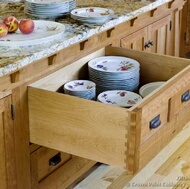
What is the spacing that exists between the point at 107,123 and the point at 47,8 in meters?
0.73

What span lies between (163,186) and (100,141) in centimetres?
89

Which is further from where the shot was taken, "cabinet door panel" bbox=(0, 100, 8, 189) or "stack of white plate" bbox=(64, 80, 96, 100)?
"stack of white plate" bbox=(64, 80, 96, 100)

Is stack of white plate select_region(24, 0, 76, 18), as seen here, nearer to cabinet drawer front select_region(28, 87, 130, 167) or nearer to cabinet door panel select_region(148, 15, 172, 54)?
cabinet drawer front select_region(28, 87, 130, 167)

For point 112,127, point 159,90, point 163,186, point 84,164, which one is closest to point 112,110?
point 112,127

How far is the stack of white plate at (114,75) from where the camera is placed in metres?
2.10

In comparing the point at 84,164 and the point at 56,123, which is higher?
the point at 56,123

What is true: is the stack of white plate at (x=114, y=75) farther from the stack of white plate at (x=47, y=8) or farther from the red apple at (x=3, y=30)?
the red apple at (x=3, y=30)

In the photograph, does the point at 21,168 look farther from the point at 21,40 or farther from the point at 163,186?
the point at 163,186

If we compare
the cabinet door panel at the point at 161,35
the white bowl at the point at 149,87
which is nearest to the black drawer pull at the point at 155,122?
the white bowl at the point at 149,87

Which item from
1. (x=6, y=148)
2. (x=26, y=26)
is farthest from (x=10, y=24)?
(x=6, y=148)

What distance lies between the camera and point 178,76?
6.25 ft

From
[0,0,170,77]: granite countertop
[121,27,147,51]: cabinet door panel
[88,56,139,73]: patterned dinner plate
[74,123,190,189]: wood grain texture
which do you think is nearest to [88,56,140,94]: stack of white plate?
[88,56,139,73]: patterned dinner plate

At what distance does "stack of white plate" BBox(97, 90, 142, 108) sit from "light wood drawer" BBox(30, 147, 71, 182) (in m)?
0.33

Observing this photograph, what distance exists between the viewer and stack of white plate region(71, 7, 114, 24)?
2.10 metres
